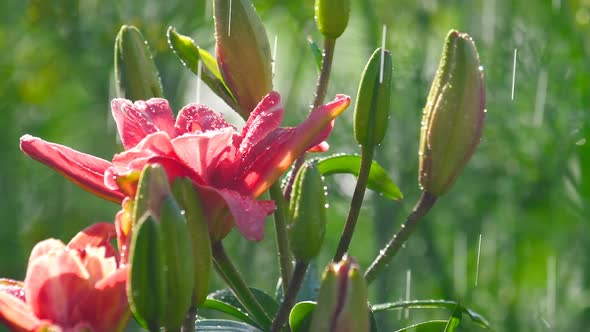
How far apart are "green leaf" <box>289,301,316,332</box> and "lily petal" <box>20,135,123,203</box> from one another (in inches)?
5.1

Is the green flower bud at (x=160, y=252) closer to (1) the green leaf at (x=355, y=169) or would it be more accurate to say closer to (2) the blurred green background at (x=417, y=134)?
(1) the green leaf at (x=355, y=169)

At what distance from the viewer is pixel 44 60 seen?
2.42 m

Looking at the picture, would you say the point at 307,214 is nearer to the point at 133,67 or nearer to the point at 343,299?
the point at 343,299

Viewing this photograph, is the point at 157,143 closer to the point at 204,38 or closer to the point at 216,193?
the point at 216,193

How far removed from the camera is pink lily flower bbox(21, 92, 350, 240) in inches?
27.0

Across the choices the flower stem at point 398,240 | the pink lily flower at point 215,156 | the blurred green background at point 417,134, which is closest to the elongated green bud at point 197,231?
the pink lily flower at point 215,156

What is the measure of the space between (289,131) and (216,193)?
64 mm

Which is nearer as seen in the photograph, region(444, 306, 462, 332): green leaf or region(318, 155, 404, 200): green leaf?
region(444, 306, 462, 332): green leaf

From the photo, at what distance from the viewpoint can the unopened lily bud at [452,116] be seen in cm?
75

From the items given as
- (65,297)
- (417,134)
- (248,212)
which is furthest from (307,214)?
(417,134)

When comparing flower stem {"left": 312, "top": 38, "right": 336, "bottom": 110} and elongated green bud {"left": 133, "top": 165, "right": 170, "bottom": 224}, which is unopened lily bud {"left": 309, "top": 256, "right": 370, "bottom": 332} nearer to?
elongated green bud {"left": 133, "top": 165, "right": 170, "bottom": 224}

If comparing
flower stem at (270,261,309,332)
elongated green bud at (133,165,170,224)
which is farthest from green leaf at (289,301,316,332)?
elongated green bud at (133,165,170,224)

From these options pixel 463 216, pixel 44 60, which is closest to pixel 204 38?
pixel 44 60

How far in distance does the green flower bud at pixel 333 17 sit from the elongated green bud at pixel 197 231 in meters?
0.22
